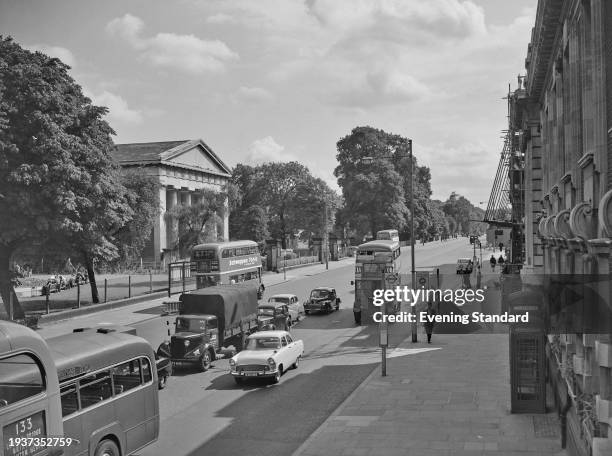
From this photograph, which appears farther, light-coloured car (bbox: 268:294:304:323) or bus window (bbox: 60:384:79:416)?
light-coloured car (bbox: 268:294:304:323)

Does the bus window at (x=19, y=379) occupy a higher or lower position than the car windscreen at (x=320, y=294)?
higher

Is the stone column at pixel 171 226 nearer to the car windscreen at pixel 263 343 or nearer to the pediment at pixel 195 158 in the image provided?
the pediment at pixel 195 158

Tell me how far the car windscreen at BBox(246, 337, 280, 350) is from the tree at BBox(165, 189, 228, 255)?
40628 millimetres

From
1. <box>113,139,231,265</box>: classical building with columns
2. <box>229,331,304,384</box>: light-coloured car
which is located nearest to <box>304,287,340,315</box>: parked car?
<box>229,331,304,384</box>: light-coloured car

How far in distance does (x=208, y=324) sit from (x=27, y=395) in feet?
50.1

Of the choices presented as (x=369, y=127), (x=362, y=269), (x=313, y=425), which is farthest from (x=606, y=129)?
(x=369, y=127)

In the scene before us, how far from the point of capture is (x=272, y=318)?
31547 mm

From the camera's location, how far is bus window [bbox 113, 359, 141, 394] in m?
13.3

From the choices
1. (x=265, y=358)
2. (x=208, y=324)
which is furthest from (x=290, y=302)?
(x=265, y=358)

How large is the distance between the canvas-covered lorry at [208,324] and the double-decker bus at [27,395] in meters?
12.8

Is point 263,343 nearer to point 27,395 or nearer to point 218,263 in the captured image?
point 27,395

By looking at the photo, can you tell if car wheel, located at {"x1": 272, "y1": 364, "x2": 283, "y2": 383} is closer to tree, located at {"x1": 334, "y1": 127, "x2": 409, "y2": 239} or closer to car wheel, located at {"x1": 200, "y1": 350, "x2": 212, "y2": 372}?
car wheel, located at {"x1": 200, "y1": 350, "x2": 212, "y2": 372}

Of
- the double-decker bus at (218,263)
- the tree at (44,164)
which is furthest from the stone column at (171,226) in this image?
the tree at (44,164)

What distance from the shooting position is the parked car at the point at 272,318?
1190 inches
